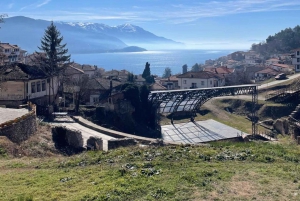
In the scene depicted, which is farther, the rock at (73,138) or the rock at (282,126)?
the rock at (282,126)

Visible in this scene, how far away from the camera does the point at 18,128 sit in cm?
2056

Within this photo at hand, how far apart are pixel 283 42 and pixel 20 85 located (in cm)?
12543

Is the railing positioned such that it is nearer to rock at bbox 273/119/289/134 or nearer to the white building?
rock at bbox 273/119/289/134

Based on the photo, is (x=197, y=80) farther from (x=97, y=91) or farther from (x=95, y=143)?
(x=95, y=143)

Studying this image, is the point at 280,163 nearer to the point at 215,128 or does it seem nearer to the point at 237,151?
the point at 237,151

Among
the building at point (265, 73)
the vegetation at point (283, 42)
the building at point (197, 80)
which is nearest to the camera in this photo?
the building at point (197, 80)

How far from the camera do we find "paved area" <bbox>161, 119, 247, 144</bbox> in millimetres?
37062

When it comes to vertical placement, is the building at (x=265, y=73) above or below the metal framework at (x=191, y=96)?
above

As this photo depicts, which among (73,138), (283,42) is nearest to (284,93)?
(73,138)

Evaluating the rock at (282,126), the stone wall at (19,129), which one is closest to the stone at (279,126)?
the rock at (282,126)

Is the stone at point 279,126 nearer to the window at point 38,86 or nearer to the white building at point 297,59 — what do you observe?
the window at point 38,86

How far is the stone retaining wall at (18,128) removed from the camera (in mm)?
19781

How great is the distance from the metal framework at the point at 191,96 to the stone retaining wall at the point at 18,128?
21.4 m

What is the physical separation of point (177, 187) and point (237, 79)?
2721 inches
